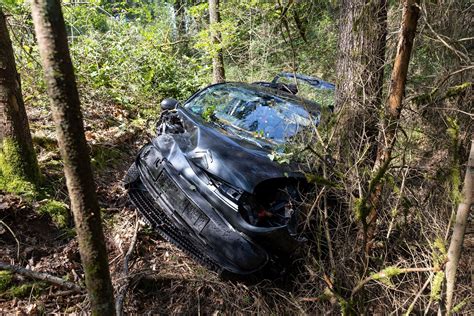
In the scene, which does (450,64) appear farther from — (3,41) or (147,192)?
(3,41)

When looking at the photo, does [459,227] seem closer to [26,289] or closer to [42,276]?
[42,276]

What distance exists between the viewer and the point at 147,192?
3963 mm

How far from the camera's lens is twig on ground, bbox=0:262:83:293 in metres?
2.83

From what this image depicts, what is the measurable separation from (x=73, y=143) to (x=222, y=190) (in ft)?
5.94

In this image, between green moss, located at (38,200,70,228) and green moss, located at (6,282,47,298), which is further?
green moss, located at (38,200,70,228)

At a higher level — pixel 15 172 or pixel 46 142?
pixel 15 172

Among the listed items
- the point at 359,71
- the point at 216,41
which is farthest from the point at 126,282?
the point at 216,41

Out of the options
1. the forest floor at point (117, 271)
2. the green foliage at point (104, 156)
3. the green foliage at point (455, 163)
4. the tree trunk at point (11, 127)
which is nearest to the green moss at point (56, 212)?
the forest floor at point (117, 271)

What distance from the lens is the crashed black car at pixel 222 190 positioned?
3.04 m

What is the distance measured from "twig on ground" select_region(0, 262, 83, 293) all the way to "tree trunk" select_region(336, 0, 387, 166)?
234 centimetres

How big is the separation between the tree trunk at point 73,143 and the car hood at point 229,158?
5.12 feet

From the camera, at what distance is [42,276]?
2.87m

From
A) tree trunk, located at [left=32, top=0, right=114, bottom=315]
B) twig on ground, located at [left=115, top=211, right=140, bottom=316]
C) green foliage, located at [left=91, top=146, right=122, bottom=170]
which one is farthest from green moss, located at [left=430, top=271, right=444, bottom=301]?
green foliage, located at [left=91, top=146, right=122, bottom=170]

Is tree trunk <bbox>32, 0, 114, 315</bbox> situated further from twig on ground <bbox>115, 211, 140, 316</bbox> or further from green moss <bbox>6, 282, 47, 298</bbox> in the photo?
green moss <bbox>6, 282, 47, 298</bbox>
